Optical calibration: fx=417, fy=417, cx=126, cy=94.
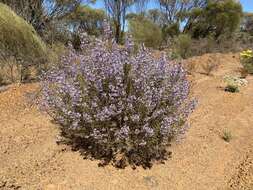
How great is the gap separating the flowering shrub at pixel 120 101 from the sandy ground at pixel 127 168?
0.25 meters

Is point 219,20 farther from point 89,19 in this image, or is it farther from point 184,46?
point 184,46

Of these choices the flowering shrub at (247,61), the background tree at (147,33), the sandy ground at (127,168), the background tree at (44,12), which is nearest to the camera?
the sandy ground at (127,168)

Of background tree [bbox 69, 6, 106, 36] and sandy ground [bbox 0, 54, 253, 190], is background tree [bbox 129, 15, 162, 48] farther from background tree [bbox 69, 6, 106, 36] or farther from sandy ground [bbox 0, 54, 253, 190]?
sandy ground [bbox 0, 54, 253, 190]

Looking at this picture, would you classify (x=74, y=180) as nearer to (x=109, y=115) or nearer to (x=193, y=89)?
(x=109, y=115)

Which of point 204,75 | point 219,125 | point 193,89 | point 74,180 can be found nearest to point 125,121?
point 74,180

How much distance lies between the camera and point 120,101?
13.1ft

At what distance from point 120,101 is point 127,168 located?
73 cm

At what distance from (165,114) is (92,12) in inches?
645

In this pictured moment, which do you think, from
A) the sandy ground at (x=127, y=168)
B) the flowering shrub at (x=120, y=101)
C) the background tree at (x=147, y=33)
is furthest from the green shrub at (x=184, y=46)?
the flowering shrub at (x=120, y=101)

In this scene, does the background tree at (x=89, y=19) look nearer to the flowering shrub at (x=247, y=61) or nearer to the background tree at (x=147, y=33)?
the background tree at (x=147, y=33)

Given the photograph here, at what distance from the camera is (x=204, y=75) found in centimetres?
920

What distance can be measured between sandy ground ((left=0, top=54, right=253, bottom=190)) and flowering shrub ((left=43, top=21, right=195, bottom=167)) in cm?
25

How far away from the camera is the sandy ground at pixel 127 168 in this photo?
13.1ft

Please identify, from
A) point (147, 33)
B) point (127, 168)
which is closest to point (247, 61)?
point (147, 33)
